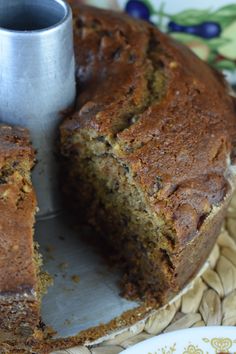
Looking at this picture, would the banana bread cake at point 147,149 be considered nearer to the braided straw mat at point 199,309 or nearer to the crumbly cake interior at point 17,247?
the braided straw mat at point 199,309

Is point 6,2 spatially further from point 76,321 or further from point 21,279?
point 76,321

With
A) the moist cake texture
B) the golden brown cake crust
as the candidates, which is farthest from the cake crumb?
the golden brown cake crust

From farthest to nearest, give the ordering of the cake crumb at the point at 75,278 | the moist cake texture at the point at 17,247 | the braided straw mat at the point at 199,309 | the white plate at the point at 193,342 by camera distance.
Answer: the cake crumb at the point at 75,278 < the braided straw mat at the point at 199,309 < the white plate at the point at 193,342 < the moist cake texture at the point at 17,247

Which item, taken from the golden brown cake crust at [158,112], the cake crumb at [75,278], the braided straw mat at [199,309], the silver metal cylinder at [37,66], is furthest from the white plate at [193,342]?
the silver metal cylinder at [37,66]

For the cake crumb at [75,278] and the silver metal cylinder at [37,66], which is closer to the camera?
the silver metal cylinder at [37,66]

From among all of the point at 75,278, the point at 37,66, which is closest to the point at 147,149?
the point at 37,66

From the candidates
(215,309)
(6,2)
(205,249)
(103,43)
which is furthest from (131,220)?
(6,2)

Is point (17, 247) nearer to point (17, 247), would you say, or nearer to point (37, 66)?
point (17, 247)
